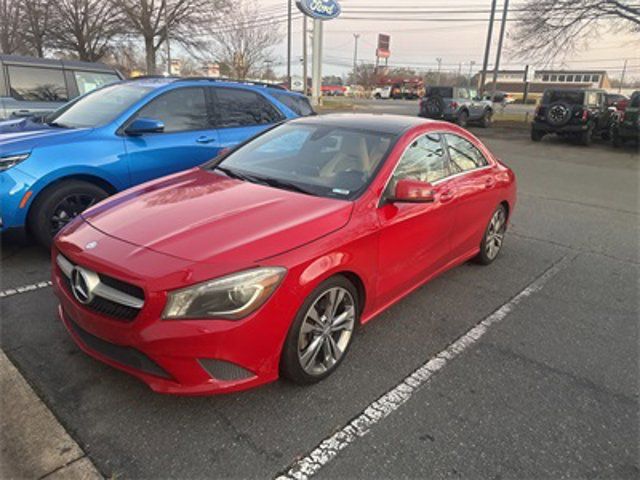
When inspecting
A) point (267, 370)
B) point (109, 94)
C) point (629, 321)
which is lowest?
point (629, 321)

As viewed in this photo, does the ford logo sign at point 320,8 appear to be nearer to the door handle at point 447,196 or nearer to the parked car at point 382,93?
the door handle at point 447,196

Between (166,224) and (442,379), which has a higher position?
(166,224)

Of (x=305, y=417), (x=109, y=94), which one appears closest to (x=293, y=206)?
(x=305, y=417)

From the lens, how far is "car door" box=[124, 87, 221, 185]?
4750 mm

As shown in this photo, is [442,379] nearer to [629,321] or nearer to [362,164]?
[362,164]

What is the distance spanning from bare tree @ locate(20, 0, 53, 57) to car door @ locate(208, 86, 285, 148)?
882 inches

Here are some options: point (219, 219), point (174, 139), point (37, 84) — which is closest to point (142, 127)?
point (174, 139)

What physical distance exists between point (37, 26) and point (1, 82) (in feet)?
64.2

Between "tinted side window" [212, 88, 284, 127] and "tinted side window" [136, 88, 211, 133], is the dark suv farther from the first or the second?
"tinted side window" [136, 88, 211, 133]

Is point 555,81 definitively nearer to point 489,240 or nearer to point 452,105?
point 452,105

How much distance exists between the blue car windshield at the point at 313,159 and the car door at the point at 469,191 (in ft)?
2.79

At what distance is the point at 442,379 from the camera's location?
9.38 feet

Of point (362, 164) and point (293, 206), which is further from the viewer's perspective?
point (362, 164)

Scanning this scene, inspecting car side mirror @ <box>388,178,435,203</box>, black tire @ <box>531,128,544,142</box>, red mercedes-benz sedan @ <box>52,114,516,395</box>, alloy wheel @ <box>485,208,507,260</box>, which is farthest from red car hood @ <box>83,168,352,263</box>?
black tire @ <box>531,128,544,142</box>
